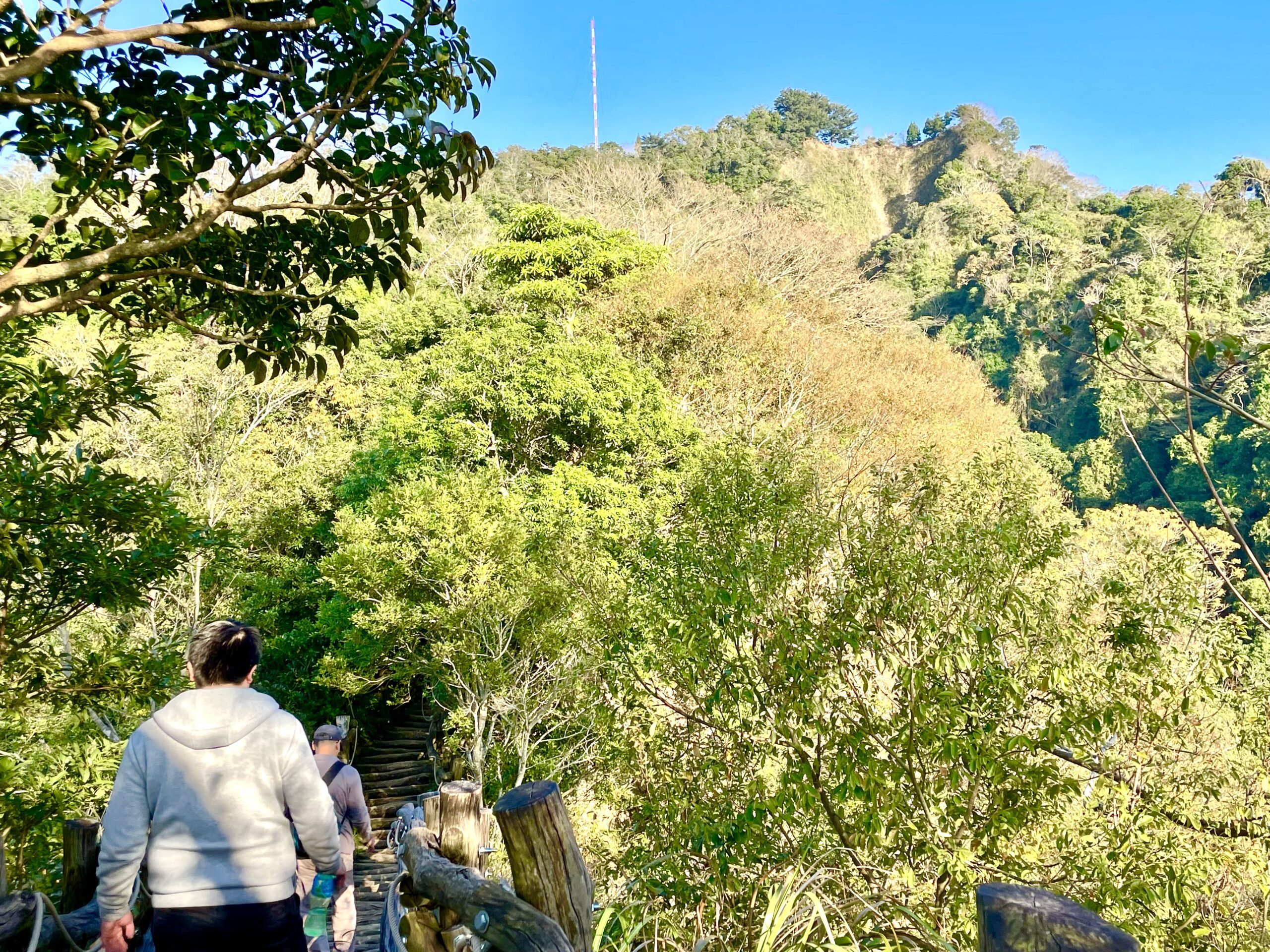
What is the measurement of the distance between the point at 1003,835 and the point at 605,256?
57.2ft

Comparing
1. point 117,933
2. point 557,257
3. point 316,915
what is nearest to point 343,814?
point 316,915

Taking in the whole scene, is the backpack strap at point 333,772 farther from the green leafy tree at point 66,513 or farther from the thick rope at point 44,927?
the green leafy tree at point 66,513

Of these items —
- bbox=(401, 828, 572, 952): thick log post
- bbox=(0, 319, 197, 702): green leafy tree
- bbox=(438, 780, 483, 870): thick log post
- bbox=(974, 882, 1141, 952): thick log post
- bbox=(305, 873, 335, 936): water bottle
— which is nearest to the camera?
bbox=(974, 882, 1141, 952): thick log post

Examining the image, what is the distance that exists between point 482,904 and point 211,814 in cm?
69

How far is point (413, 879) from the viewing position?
273 centimetres

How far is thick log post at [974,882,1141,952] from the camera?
93 centimetres

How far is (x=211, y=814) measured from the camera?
7.00ft

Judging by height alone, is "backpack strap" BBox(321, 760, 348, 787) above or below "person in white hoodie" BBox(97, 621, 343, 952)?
below

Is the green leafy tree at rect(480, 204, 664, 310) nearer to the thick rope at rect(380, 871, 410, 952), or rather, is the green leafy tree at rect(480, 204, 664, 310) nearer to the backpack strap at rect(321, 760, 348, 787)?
the backpack strap at rect(321, 760, 348, 787)

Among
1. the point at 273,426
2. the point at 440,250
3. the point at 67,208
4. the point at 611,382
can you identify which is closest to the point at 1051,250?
the point at 440,250

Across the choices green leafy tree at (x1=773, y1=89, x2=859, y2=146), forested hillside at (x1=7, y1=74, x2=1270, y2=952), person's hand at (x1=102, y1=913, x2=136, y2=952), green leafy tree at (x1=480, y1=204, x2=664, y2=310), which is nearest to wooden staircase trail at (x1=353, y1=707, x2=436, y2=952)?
forested hillside at (x1=7, y1=74, x2=1270, y2=952)

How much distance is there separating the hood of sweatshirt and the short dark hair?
0.03 metres

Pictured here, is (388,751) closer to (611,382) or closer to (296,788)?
(611,382)

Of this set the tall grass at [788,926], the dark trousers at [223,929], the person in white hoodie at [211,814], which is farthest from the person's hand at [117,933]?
the tall grass at [788,926]
